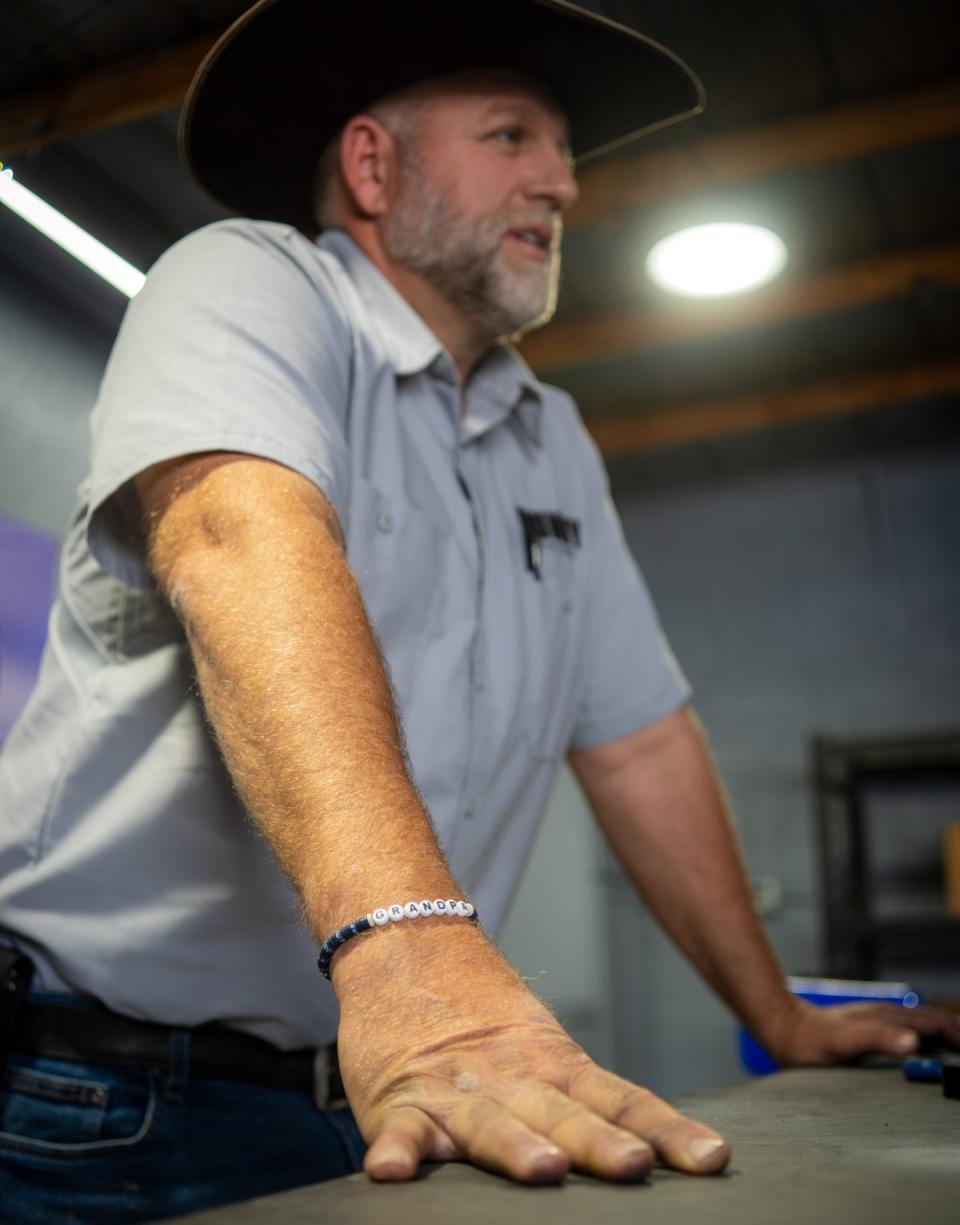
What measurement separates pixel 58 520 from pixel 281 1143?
0.64m

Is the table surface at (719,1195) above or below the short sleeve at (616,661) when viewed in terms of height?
below

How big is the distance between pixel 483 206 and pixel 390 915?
0.86 m

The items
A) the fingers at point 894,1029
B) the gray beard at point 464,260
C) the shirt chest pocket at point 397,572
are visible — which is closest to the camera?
the shirt chest pocket at point 397,572

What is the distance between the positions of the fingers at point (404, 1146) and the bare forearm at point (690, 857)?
836mm

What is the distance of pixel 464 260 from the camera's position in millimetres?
1168

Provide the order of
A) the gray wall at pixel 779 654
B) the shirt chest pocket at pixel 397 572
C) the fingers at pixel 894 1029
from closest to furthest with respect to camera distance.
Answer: the shirt chest pocket at pixel 397 572, the fingers at pixel 894 1029, the gray wall at pixel 779 654

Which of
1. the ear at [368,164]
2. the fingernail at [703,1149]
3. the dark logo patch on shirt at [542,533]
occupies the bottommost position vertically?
the fingernail at [703,1149]

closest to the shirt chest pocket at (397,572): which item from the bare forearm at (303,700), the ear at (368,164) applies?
the bare forearm at (303,700)

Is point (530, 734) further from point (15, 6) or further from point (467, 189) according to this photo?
point (15, 6)

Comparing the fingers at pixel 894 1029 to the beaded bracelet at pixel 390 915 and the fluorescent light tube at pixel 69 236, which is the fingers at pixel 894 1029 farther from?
the fluorescent light tube at pixel 69 236

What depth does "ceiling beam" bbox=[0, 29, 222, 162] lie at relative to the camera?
3.90 ft

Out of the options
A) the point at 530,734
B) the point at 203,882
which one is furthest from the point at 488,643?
the point at 203,882

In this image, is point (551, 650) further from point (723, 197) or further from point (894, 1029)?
point (723, 197)

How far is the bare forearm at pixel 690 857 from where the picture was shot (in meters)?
1.23
